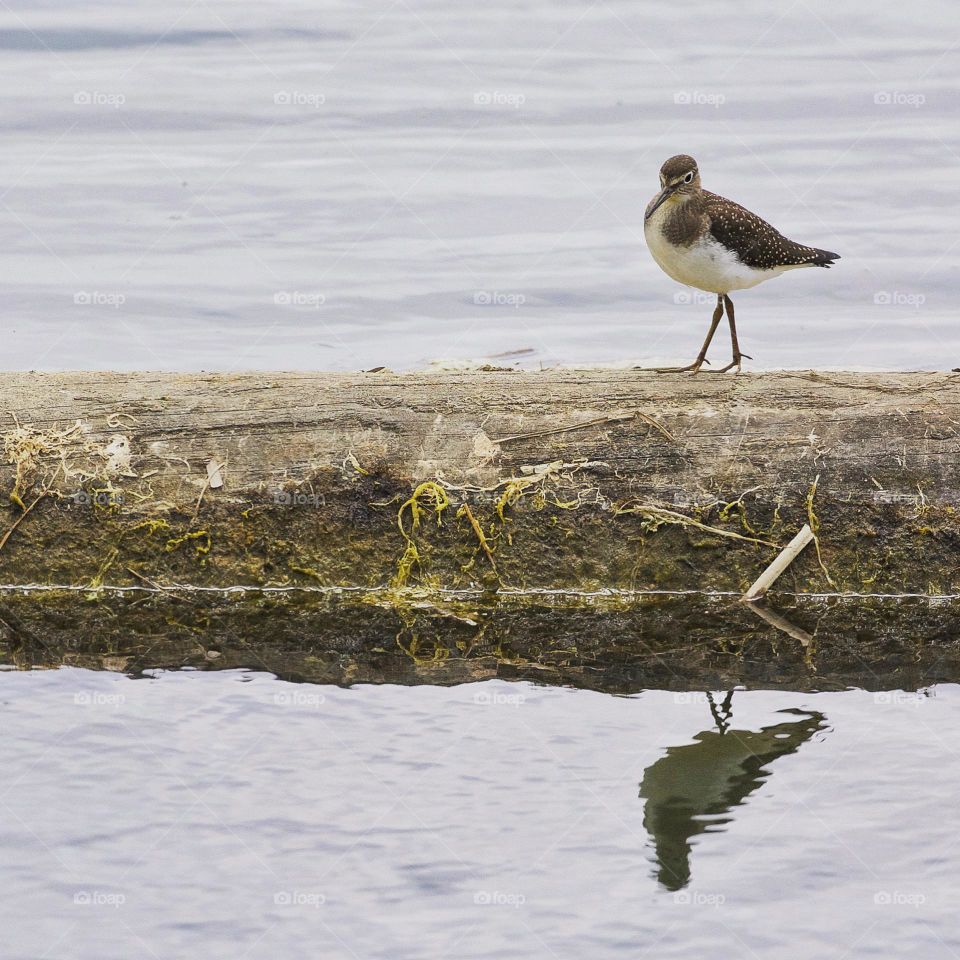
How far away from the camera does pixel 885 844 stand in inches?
202

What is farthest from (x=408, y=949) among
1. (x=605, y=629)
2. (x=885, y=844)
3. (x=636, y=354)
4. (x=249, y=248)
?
(x=249, y=248)

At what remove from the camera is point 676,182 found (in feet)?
26.9

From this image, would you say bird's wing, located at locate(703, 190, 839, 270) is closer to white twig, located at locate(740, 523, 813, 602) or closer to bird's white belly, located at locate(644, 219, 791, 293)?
bird's white belly, located at locate(644, 219, 791, 293)

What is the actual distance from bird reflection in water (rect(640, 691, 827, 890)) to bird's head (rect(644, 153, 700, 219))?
314 cm

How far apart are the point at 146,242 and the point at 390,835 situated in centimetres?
1063

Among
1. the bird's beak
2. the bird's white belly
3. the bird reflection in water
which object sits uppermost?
the bird's beak

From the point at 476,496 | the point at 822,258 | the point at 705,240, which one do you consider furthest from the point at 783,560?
the point at 822,258

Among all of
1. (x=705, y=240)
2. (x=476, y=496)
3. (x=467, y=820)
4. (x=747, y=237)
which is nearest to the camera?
(x=467, y=820)

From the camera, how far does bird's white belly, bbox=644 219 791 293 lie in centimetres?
802

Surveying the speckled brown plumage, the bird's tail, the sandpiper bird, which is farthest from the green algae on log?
the bird's tail

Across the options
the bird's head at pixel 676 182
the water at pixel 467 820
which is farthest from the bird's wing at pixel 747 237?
the water at pixel 467 820

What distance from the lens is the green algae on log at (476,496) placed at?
728 centimetres

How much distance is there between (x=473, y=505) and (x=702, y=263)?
77.1 inches

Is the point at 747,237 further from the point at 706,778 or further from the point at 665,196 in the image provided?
the point at 706,778
